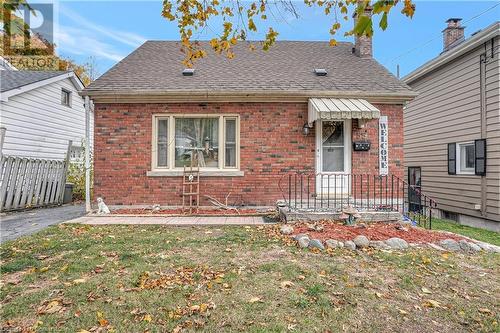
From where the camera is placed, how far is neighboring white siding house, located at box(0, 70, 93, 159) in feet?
38.5

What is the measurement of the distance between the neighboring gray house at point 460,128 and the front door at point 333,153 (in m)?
4.13

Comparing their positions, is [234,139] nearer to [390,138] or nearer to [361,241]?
[390,138]

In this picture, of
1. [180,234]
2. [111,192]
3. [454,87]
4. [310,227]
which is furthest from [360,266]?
[454,87]

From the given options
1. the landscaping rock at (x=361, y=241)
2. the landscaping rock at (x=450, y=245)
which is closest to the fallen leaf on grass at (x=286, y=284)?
the landscaping rock at (x=361, y=241)

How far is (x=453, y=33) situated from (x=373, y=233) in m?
10.6

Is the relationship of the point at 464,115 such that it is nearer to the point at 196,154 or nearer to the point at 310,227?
the point at 310,227

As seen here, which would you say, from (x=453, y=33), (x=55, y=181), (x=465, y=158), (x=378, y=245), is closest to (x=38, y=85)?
(x=55, y=181)

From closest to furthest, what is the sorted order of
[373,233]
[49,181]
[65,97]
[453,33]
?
1. [373,233]
2. [49,181]
3. [453,33]
4. [65,97]

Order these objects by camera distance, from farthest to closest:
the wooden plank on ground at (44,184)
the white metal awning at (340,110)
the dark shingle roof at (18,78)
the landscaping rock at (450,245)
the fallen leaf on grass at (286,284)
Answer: the dark shingle roof at (18,78) < the wooden plank on ground at (44,184) < the white metal awning at (340,110) < the landscaping rock at (450,245) < the fallen leaf on grass at (286,284)

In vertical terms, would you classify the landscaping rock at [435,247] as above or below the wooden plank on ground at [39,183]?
below

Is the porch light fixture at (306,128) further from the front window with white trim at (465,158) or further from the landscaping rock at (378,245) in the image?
the front window with white trim at (465,158)

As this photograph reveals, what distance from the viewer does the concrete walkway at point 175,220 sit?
7.51m

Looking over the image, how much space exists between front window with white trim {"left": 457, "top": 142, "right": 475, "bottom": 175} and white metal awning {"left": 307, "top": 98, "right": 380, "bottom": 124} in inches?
176

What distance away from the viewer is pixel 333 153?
9258mm
